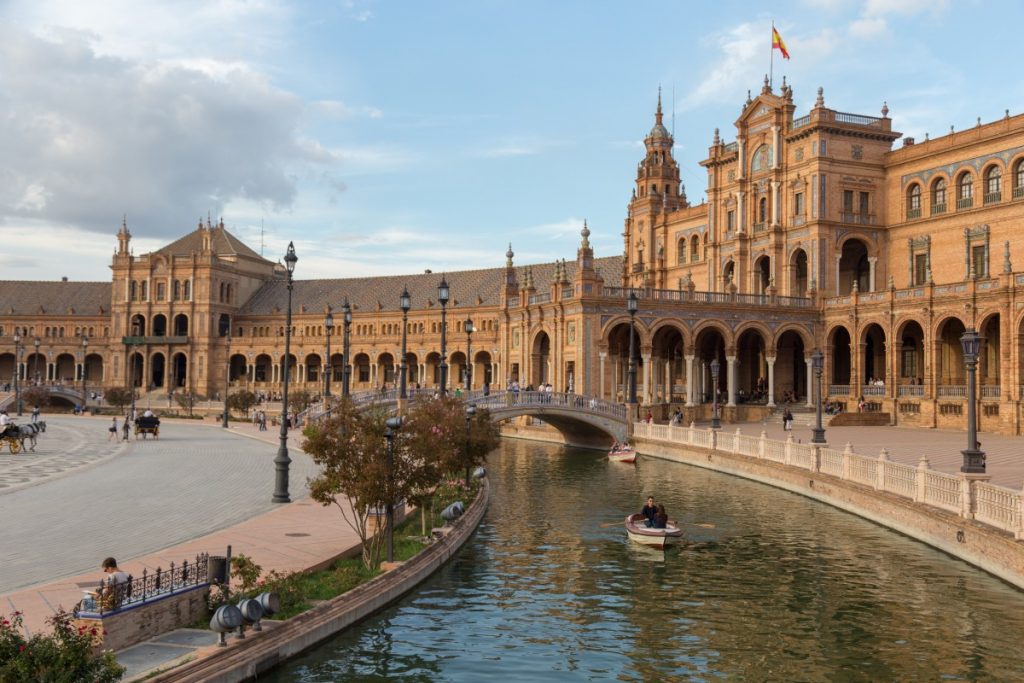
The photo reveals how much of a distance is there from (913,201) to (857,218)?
3.80m

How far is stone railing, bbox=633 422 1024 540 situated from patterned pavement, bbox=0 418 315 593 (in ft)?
57.2

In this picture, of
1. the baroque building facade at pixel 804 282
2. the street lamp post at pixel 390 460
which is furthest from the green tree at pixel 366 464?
the baroque building facade at pixel 804 282

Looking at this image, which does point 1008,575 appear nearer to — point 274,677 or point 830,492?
point 830,492

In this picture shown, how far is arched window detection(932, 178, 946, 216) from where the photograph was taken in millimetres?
64625

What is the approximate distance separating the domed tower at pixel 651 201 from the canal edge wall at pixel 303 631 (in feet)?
223

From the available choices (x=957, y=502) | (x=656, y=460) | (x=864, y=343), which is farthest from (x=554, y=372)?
(x=957, y=502)

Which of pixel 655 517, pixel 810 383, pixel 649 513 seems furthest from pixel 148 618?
pixel 810 383

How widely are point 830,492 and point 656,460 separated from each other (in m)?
17.1

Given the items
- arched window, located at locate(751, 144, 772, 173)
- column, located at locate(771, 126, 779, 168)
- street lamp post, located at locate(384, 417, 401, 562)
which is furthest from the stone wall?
arched window, located at locate(751, 144, 772, 173)

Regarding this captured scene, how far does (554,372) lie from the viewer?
62594mm

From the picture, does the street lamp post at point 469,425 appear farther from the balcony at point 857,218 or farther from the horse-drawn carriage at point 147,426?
the balcony at point 857,218

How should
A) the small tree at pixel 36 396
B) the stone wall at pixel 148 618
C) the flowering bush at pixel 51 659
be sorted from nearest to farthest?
the flowering bush at pixel 51 659, the stone wall at pixel 148 618, the small tree at pixel 36 396

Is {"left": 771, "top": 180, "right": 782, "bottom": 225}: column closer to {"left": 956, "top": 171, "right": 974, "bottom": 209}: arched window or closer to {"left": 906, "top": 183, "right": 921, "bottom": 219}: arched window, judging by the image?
{"left": 906, "top": 183, "right": 921, "bottom": 219}: arched window

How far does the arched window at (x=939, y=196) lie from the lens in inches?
2544
